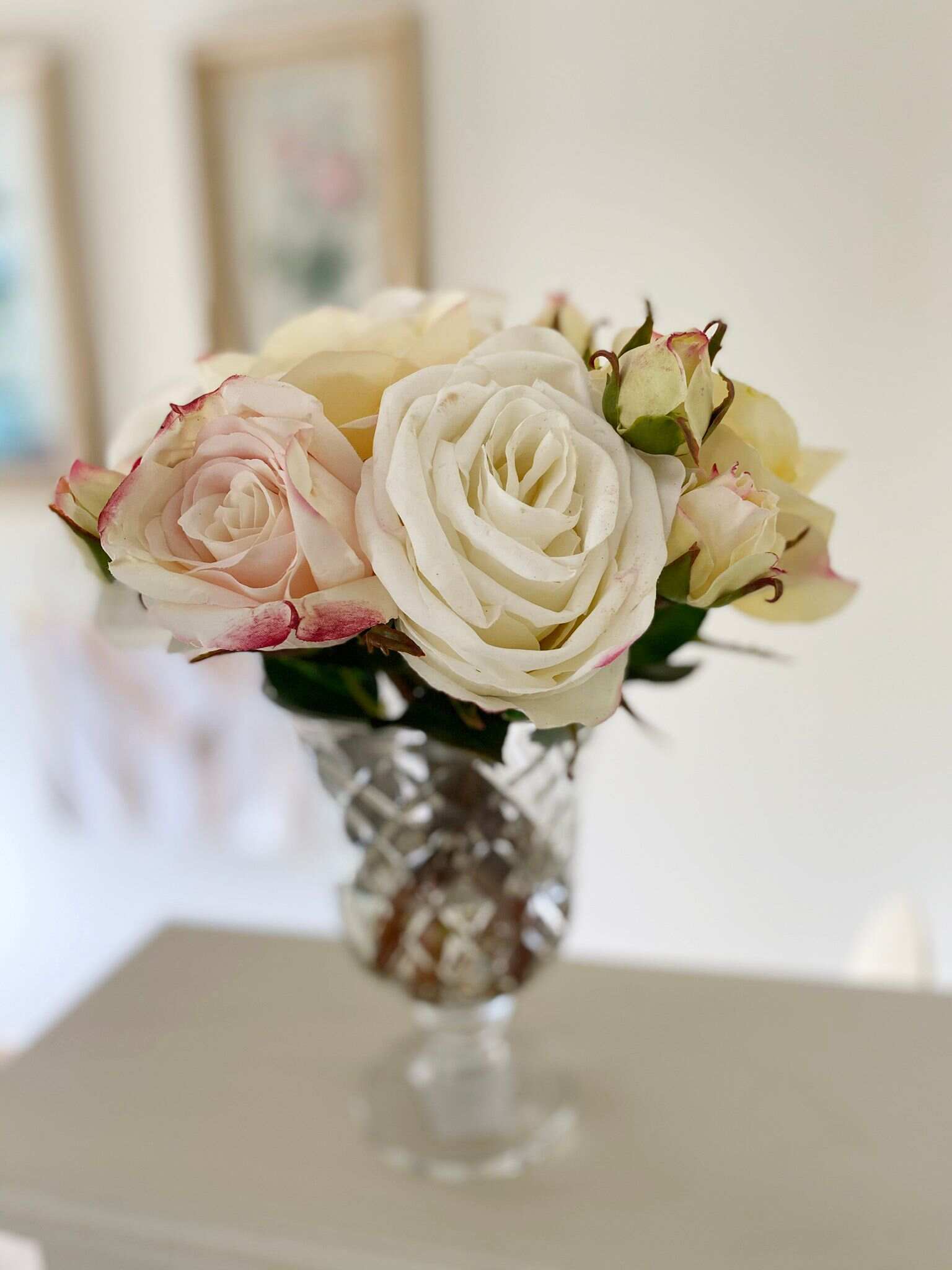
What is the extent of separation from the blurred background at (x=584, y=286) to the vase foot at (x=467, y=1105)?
81cm

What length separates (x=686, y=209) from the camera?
147 centimetres

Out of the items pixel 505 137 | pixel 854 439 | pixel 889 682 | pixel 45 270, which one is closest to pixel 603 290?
pixel 505 137

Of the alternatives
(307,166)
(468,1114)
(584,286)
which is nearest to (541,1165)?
(468,1114)

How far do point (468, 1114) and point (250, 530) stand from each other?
16.6 inches

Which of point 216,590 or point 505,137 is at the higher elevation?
point 505,137

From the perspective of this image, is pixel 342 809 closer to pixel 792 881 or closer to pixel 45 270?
pixel 792 881

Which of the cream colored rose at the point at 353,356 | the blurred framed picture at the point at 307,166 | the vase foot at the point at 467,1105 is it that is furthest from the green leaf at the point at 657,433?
the blurred framed picture at the point at 307,166

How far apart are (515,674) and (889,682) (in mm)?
1278

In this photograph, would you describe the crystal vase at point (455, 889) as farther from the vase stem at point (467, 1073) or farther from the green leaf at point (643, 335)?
the green leaf at point (643, 335)

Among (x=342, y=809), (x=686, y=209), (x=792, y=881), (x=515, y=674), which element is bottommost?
(x=792, y=881)

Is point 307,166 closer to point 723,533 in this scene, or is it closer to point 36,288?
point 36,288

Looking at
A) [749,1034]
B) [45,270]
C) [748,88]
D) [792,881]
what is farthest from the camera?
[45,270]

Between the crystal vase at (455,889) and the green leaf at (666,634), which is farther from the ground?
the green leaf at (666,634)

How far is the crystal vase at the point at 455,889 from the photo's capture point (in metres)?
0.60
